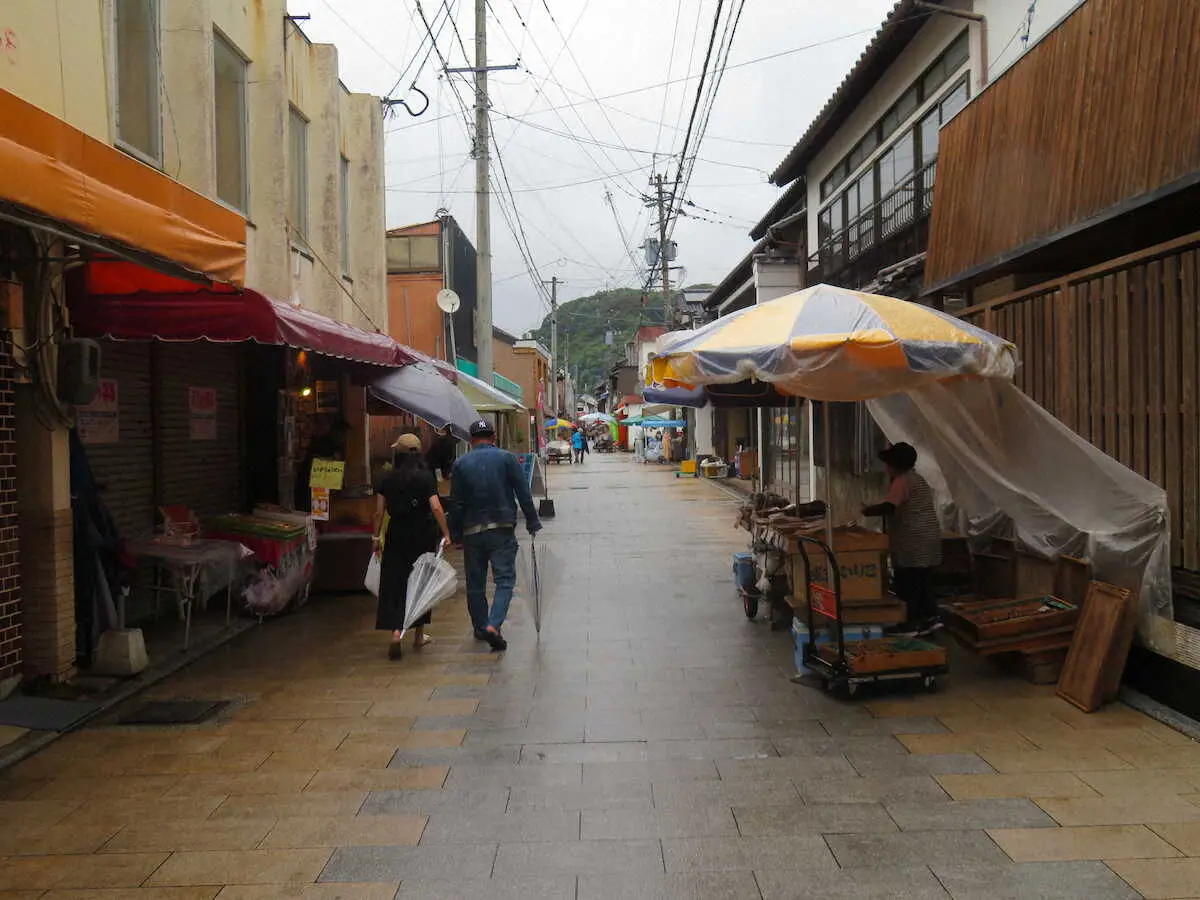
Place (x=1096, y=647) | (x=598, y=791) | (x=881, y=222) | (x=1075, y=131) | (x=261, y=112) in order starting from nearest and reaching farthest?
(x=598, y=791) → (x=1096, y=647) → (x=1075, y=131) → (x=261, y=112) → (x=881, y=222)

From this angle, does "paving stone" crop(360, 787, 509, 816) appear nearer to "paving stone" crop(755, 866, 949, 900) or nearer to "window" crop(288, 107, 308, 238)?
"paving stone" crop(755, 866, 949, 900)

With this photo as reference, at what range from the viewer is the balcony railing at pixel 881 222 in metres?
11.6

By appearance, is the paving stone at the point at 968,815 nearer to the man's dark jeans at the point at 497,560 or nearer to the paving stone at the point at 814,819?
the paving stone at the point at 814,819

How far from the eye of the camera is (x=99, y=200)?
4449mm

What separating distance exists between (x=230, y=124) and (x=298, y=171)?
1926 millimetres

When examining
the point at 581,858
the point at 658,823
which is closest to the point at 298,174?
the point at 658,823

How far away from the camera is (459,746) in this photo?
5.23m

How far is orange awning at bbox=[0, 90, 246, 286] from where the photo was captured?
3971mm

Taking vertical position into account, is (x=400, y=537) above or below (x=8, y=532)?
below

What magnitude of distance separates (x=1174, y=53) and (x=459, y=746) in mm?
5901

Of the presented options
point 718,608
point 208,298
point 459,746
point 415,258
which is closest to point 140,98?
point 208,298

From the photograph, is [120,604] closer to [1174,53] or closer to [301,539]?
[301,539]

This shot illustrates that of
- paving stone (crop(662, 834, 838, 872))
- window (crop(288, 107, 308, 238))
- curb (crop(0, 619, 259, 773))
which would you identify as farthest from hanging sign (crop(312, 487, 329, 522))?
paving stone (crop(662, 834, 838, 872))

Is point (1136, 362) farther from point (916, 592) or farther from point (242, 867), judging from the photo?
point (242, 867)
